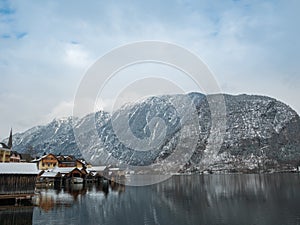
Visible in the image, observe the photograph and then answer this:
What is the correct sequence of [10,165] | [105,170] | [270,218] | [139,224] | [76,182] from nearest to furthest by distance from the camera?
1. [139,224]
2. [270,218]
3. [10,165]
4. [76,182]
5. [105,170]

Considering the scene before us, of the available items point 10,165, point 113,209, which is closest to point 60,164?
point 10,165

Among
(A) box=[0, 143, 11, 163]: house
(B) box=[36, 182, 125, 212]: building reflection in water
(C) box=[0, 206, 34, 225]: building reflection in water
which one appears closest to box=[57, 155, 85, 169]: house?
(B) box=[36, 182, 125, 212]: building reflection in water

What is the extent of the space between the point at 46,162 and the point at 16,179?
6813 centimetres

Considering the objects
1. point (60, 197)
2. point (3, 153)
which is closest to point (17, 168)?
point (60, 197)

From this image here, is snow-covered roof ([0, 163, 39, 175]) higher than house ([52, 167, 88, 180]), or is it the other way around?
snow-covered roof ([0, 163, 39, 175])

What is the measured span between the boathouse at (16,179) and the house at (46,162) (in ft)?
215

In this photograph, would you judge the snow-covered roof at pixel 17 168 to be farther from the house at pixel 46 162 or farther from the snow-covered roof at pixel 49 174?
the house at pixel 46 162

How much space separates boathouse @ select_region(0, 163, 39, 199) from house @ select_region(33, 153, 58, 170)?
215 ft

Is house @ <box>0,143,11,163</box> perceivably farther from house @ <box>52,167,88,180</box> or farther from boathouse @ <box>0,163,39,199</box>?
boathouse @ <box>0,163,39,199</box>

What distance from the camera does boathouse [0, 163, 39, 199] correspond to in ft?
120

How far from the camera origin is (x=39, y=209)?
33281 millimetres

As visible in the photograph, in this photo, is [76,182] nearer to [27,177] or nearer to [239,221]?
[27,177]

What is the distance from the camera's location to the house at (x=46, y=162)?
10081 cm

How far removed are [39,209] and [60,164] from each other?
237ft
